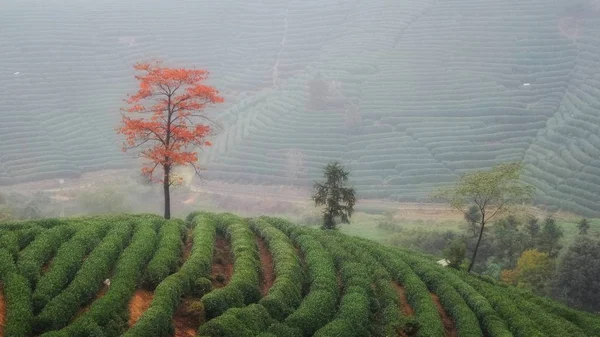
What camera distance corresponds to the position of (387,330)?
61.8 ft

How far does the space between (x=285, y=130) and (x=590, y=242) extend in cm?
4266

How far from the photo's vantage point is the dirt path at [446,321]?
2066cm

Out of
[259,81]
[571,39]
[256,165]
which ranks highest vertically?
[571,39]

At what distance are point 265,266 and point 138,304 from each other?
6255 mm

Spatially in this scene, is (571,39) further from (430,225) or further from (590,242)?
(590,242)

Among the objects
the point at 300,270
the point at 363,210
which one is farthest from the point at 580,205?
the point at 300,270

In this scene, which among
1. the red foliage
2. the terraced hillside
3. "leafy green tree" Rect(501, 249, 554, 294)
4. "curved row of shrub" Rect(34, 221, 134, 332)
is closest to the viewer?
"curved row of shrub" Rect(34, 221, 134, 332)

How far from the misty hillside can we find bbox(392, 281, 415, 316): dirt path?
32.7 m

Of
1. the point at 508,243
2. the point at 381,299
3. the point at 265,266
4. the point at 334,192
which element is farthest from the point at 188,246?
the point at 508,243

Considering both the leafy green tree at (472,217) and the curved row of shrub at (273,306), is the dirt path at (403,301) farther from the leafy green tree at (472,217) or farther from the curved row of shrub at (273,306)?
the leafy green tree at (472,217)

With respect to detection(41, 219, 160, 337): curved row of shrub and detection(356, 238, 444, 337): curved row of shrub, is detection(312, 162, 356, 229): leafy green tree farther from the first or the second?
detection(41, 219, 160, 337): curved row of shrub

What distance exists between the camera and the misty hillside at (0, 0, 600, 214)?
61719mm

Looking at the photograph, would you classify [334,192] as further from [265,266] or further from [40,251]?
[40,251]

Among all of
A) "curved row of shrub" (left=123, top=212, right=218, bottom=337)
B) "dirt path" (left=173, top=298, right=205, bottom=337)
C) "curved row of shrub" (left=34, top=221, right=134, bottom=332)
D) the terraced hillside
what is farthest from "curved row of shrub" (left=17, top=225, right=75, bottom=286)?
"dirt path" (left=173, top=298, right=205, bottom=337)
